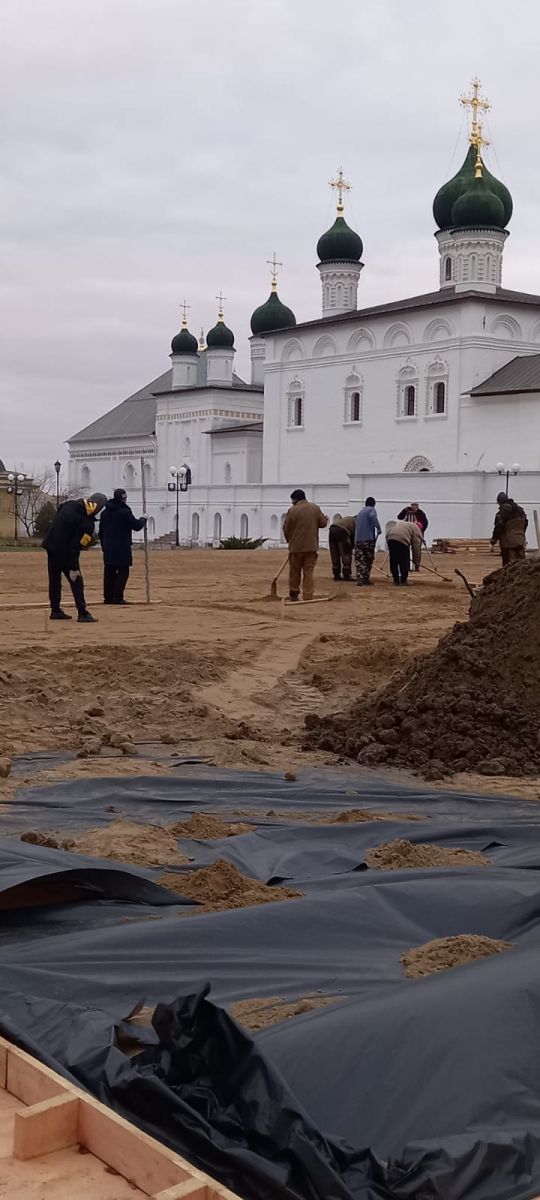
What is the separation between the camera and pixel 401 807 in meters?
6.55

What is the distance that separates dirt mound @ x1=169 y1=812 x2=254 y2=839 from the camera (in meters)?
5.75

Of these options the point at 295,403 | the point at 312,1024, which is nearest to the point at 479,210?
the point at 295,403

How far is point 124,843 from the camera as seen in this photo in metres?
5.62

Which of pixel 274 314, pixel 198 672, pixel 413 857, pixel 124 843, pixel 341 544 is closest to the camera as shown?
pixel 413 857

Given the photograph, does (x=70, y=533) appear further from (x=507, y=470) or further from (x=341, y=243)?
(x=341, y=243)

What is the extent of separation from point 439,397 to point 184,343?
21407 mm

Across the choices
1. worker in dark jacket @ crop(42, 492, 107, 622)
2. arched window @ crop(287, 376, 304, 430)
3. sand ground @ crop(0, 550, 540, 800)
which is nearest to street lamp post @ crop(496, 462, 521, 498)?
arched window @ crop(287, 376, 304, 430)

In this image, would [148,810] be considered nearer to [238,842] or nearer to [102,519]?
[238,842]

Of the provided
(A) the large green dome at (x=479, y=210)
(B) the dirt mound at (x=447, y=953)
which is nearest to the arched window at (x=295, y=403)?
(A) the large green dome at (x=479, y=210)

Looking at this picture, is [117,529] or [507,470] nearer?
[117,529]

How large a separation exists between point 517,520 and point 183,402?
41.6 meters

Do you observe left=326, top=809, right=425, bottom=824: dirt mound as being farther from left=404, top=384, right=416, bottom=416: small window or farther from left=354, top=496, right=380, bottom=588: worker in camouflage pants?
left=404, top=384, right=416, bottom=416: small window

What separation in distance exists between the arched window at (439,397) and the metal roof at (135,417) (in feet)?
65.5

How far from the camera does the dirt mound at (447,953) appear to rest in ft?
12.8
